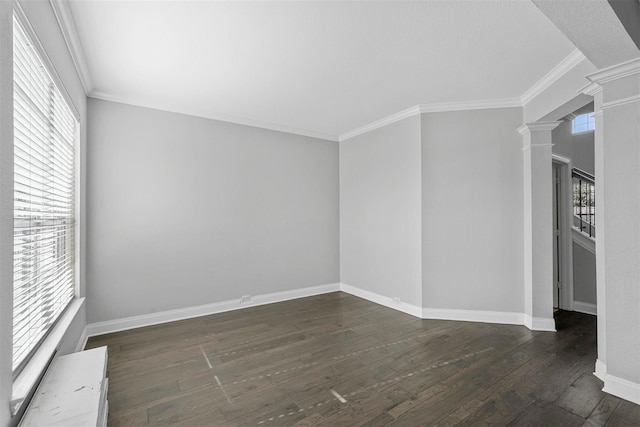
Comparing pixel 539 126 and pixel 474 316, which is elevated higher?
pixel 539 126

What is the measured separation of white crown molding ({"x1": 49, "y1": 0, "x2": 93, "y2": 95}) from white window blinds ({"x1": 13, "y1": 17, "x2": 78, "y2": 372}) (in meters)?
0.46

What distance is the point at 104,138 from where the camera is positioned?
345cm

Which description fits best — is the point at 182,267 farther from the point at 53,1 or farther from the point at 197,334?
the point at 53,1

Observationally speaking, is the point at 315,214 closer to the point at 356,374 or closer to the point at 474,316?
the point at 474,316

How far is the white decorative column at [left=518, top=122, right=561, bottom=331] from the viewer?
3.48 metres

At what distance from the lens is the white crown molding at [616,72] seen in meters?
2.12

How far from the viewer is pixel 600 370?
2434 mm

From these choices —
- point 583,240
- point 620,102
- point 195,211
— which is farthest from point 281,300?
point 583,240

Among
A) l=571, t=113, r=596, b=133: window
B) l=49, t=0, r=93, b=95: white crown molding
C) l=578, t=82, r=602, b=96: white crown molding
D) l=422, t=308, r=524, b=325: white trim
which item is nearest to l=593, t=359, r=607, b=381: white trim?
l=422, t=308, r=524, b=325: white trim

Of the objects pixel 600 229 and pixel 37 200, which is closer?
pixel 37 200

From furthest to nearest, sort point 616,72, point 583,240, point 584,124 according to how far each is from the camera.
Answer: point 584,124 → point 583,240 → point 616,72

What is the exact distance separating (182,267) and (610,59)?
468 centimetres

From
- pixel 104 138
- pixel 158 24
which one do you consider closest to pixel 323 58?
pixel 158 24

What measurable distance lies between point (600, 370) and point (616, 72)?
237 cm
